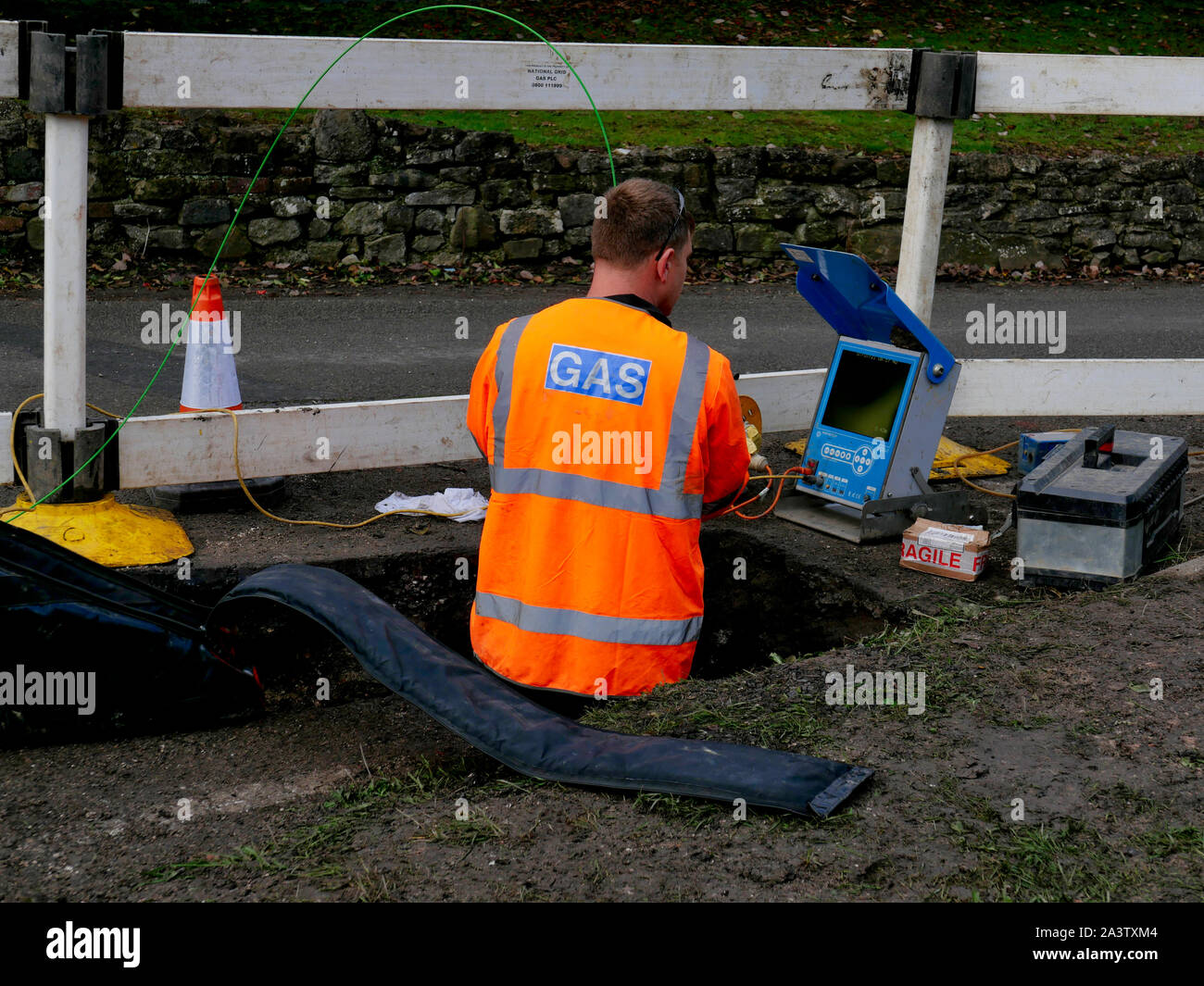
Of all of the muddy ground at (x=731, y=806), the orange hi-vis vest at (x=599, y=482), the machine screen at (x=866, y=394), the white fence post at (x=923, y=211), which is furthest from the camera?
the white fence post at (x=923, y=211)

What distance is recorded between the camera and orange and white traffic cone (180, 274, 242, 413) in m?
5.00

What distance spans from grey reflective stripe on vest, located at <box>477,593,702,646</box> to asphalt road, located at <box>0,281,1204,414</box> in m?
4.04

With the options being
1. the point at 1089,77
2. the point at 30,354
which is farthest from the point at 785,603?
the point at 30,354

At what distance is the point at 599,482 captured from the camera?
3.36m

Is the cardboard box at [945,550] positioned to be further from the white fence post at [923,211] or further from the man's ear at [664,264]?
the man's ear at [664,264]

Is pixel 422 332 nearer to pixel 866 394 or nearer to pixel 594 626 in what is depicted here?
pixel 866 394

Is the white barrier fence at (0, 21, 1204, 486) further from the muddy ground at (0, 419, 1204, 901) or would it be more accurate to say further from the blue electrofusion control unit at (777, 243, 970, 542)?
the blue electrofusion control unit at (777, 243, 970, 542)

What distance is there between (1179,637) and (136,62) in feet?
12.9

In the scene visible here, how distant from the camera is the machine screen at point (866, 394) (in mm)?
4816

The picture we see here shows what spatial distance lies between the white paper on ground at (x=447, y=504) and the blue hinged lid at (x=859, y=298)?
159 cm

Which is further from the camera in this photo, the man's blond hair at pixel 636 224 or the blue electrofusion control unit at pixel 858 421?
the blue electrofusion control unit at pixel 858 421

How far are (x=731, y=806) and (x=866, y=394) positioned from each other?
2.60m

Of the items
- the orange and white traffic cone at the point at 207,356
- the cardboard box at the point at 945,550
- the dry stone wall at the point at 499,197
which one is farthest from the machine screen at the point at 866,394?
the dry stone wall at the point at 499,197

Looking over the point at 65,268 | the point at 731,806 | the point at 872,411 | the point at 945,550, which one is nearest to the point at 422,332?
the point at 65,268
